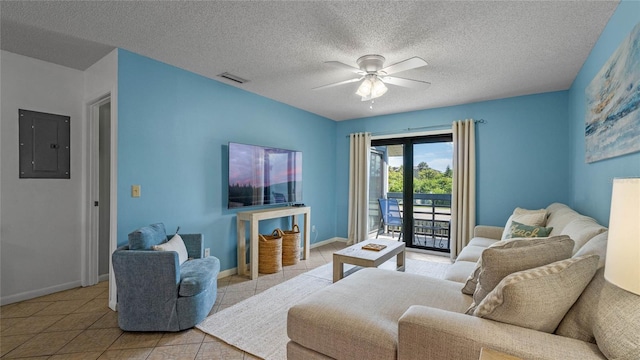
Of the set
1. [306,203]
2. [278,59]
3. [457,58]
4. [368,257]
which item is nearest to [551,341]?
[368,257]

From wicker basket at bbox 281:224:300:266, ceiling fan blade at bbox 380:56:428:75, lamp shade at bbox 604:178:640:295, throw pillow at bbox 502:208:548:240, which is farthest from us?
wicker basket at bbox 281:224:300:266

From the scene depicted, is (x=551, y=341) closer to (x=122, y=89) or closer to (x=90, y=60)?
(x=122, y=89)

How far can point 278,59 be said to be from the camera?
109 inches

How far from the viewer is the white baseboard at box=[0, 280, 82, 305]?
2621 millimetres

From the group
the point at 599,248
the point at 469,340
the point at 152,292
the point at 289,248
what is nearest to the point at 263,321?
the point at 152,292

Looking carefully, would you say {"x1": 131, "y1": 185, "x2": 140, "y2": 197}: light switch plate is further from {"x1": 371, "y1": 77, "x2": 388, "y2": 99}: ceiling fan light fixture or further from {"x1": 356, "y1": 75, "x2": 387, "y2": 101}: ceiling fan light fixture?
{"x1": 371, "y1": 77, "x2": 388, "y2": 99}: ceiling fan light fixture

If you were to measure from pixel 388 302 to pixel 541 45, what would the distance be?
2.57m

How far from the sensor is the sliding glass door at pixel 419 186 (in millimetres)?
4676

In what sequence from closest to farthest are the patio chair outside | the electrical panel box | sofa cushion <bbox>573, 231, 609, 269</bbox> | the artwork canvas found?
sofa cushion <bbox>573, 231, 609, 269</bbox>, the artwork canvas, the electrical panel box, the patio chair outside

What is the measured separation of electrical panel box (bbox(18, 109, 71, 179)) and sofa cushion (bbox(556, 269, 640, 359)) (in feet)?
13.8

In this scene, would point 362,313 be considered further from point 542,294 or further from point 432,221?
point 432,221

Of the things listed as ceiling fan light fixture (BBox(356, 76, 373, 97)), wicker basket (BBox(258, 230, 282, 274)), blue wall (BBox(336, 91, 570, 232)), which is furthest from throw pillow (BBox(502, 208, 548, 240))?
wicker basket (BBox(258, 230, 282, 274))

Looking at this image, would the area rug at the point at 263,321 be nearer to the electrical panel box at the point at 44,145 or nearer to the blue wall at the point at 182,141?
the blue wall at the point at 182,141

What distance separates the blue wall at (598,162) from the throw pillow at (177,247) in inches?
127
